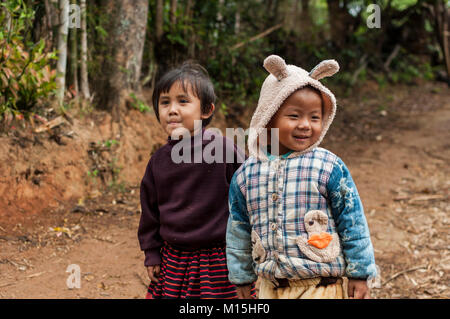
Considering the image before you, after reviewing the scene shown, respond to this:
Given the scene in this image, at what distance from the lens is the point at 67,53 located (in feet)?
→ 16.1

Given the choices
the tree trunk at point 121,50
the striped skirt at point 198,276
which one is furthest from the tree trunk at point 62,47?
the striped skirt at point 198,276

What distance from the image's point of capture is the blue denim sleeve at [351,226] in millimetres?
1691

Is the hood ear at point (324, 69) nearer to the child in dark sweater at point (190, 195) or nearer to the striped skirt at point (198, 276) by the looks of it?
the child in dark sweater at point (190, 195)

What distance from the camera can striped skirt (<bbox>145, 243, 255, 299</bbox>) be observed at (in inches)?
82.7

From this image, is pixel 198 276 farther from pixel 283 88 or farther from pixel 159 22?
pixel 159 22

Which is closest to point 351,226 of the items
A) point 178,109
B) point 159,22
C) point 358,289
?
point 358,289

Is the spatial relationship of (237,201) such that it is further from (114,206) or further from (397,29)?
(397,29)

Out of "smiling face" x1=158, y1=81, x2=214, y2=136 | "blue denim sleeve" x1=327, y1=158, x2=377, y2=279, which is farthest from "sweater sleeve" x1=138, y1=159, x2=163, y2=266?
"blue denim sleeve" x1=327, y1=158, x2=377, y2=279

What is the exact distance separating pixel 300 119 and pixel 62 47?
3547 mm

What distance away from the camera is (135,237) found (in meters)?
4.07

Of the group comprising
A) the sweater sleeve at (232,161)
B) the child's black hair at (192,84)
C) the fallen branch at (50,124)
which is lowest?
the sweater sleeve at (232,161)

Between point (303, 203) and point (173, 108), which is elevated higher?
point (173, 108)

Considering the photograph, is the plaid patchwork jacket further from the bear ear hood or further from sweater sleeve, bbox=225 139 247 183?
sweater sleeve, bbox=225 139 247 183

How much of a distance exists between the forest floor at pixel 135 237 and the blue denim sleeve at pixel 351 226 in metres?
1.80
